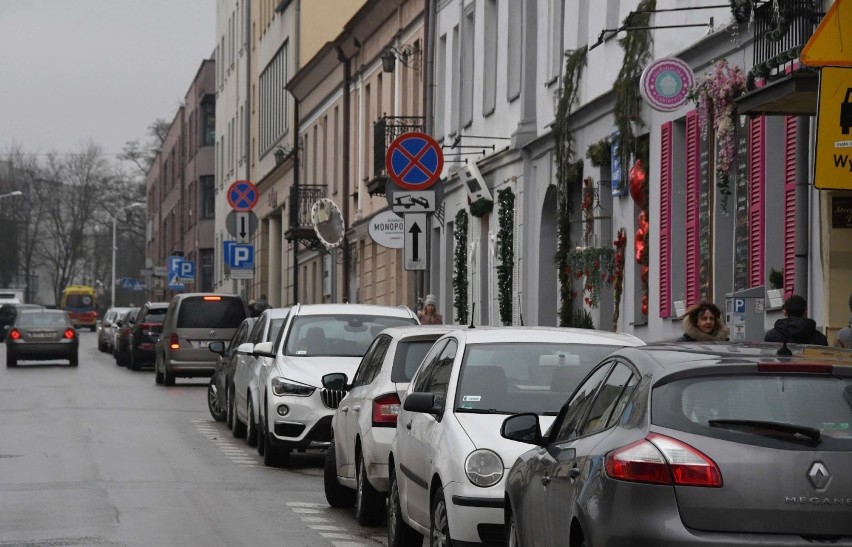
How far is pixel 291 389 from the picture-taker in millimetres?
18938

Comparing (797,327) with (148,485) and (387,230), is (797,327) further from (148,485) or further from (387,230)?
(387,230)

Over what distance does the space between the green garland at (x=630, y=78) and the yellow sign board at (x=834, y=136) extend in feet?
37.4

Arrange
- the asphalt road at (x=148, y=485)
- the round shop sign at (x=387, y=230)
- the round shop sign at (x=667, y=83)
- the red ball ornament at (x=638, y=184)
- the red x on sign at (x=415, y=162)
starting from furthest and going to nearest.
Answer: the round shop sign at (x=387, y=230)
the red ball ornament at (x=638, y=184)
the red x on sign at (x=415, y=162)
the round shop sign at (x=667, y=83)
the asphalt road at (x=148, y=485)

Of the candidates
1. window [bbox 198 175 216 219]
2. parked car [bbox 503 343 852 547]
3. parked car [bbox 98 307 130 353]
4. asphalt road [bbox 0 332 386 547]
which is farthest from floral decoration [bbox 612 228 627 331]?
window [bbox 198 175 216 219]

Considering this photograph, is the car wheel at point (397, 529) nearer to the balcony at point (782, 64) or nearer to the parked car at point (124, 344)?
→ the balcony at point (782, 64)

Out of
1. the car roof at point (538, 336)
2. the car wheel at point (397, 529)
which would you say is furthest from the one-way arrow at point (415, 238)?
the car roof at point (538, 336)

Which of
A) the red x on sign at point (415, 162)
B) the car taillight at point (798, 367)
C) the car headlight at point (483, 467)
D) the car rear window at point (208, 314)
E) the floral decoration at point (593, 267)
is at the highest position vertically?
the red x on sign at point (415, 162)

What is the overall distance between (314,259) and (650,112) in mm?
35334

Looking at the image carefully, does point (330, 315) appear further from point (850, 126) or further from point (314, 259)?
point (314, 259)

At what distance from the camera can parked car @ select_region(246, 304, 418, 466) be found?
61.7 feet

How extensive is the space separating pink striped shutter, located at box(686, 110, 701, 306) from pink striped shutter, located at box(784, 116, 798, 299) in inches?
117

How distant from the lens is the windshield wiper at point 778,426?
6.95 metres

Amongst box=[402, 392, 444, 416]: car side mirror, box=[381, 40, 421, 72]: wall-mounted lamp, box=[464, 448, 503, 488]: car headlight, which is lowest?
box=[464, 448, 503, 488]: car headlight

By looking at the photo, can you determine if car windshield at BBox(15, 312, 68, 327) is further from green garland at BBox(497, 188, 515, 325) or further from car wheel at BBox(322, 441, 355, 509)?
car wheel at BBox(322, 441, 355, 509)
